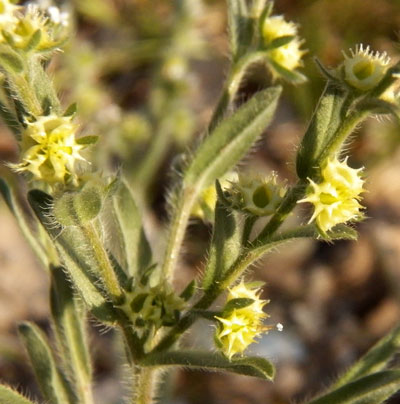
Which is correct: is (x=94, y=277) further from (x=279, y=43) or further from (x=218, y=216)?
(x=279, y=43)

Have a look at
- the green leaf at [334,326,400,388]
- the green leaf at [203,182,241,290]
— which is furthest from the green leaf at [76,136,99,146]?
the green leaf at [334,326,400,388]

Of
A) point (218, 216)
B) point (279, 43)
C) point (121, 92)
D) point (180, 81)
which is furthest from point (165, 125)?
point (218, 216)

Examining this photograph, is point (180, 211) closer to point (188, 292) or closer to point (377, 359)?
point (188, 292)

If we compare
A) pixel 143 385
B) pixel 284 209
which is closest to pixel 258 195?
pixel 284 209

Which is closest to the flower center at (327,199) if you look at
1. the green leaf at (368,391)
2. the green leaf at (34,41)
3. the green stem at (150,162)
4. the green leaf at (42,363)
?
the green leaf at (368,391)

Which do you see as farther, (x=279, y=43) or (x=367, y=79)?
(x=279, y=43)
